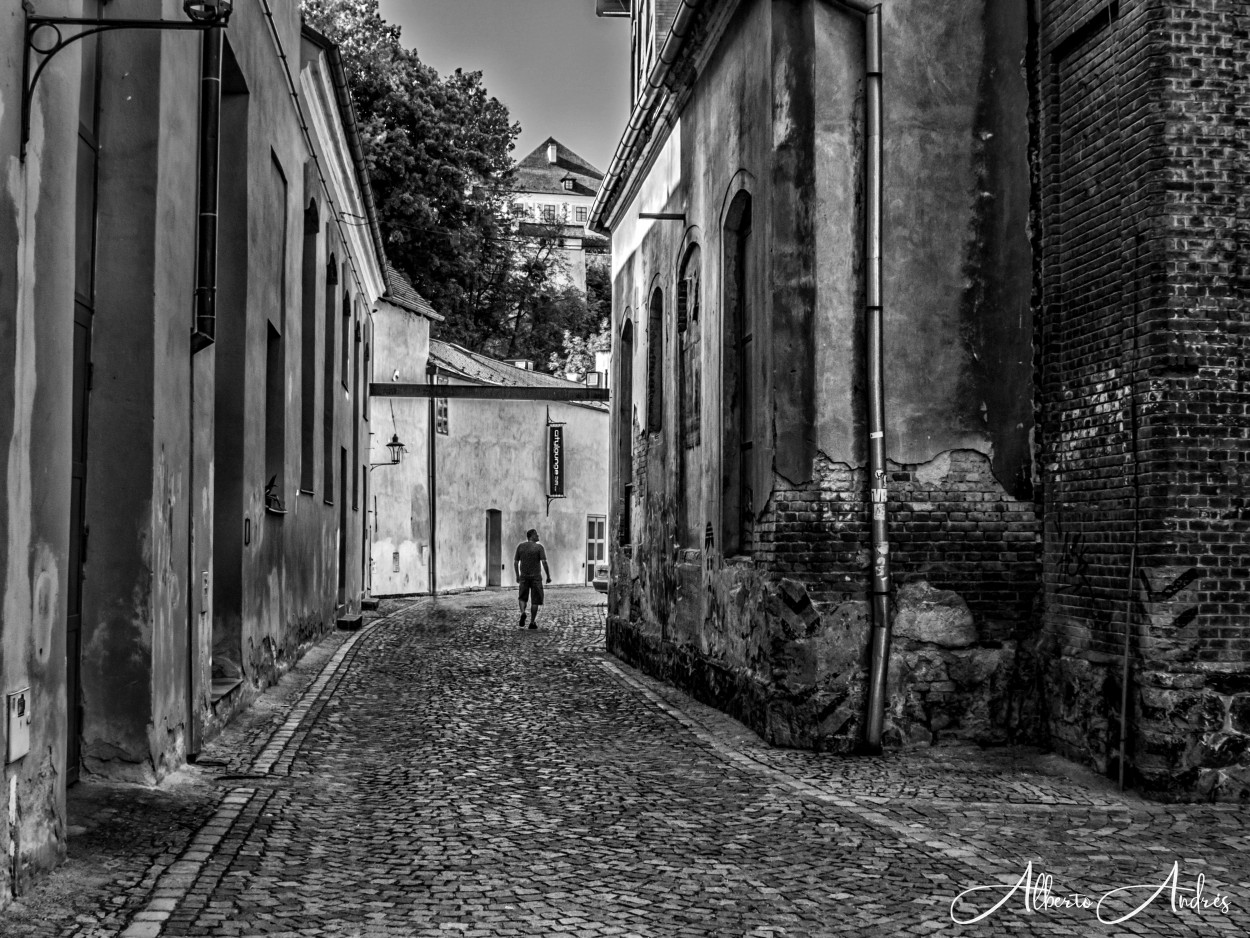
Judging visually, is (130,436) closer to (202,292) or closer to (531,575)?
(202,292)

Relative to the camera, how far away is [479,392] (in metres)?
26.9

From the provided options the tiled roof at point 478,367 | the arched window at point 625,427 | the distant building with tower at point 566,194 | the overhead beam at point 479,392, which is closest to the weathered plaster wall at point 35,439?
the arched window at point 625,427

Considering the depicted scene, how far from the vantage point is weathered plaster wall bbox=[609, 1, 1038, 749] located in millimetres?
9547

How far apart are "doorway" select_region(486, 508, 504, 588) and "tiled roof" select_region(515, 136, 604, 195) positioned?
153 feet

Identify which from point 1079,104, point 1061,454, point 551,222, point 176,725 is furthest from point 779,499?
point 551,222

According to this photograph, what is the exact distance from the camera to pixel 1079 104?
915cm

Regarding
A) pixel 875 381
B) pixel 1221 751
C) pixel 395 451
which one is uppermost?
pixel 395 451

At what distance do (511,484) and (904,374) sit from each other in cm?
3087

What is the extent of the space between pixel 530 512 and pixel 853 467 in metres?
31.3

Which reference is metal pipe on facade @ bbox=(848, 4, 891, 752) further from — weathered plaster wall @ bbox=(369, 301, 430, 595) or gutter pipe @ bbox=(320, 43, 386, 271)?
weathered plaster wall @ bbox=(369, 301, 430, 595)

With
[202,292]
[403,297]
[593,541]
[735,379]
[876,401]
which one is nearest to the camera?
[202,292]

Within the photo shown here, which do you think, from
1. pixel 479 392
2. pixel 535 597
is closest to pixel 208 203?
pixel 535 597

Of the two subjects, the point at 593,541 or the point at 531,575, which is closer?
the point at 531,575

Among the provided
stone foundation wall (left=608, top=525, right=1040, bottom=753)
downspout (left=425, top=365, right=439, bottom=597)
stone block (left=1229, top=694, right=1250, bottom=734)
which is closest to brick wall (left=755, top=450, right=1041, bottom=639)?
stone foundation wall (left=608, top=525, right=1040, bottom=753)
